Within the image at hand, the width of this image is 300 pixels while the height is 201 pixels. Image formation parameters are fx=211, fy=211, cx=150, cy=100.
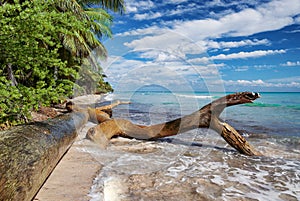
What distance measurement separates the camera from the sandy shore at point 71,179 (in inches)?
88.3

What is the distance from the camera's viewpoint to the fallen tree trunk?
174 centimetres

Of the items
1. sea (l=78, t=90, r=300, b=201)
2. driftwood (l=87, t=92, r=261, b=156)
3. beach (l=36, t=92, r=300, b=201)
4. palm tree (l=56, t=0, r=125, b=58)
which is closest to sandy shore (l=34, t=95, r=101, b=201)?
beach (l=36, t=92, r=300, b=201)

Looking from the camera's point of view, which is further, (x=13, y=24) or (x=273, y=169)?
(x=273, y=169)

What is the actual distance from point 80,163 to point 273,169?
10.9ft

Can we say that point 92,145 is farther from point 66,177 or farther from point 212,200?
point 212,200

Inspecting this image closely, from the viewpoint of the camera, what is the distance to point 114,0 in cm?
1728

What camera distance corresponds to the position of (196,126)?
200 inches

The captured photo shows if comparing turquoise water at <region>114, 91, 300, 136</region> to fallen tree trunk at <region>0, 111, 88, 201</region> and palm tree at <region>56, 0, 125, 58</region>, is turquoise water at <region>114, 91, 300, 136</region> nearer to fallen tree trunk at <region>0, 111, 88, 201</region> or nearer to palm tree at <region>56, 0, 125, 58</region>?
fallen tree trunk at <region>0, 111, 88, 201</region>

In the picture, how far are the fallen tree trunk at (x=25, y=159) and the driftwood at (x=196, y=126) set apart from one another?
1.97 meters

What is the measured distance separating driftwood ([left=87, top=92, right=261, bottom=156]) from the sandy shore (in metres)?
1.25

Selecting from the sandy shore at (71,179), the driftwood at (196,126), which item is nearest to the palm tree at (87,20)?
the driftwood at (196,126)

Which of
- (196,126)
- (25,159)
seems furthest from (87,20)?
(25,159)

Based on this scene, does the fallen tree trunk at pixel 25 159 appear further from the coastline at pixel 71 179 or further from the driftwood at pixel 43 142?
the coastline at pixel 71 179

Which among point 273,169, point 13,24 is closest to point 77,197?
point 13,24
